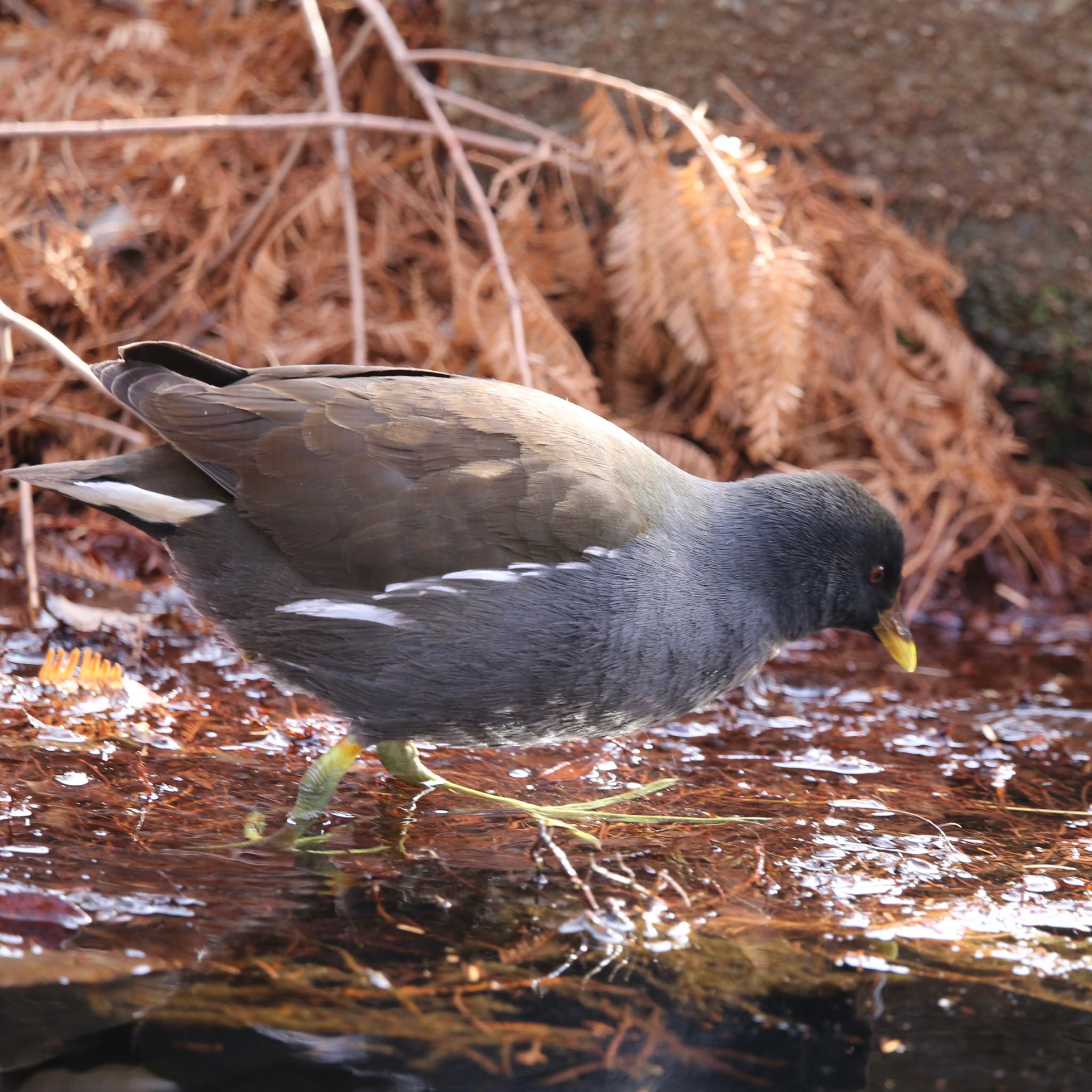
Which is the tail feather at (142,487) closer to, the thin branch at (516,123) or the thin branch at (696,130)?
the thin branch at (696,130)

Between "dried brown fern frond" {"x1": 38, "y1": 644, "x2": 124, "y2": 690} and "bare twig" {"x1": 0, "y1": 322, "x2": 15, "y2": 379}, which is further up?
"bare twig" {"x1": 0, "y1": 322, "x2": 15, "y2": 379}

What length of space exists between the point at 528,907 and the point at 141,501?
1.40 metres

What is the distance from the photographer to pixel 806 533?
11.5 feet

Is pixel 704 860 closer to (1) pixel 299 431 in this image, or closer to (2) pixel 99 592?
(1) pixel 299 431

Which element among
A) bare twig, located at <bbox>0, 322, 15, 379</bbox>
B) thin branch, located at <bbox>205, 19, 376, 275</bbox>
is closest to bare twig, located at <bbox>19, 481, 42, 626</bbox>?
bare twig, located at <bbox>0, 322, 15, 379</bbox>

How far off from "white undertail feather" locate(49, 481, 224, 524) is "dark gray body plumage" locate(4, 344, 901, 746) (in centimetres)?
1

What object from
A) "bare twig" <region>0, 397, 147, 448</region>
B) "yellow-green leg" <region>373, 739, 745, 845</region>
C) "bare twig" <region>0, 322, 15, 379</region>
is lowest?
"yellow-green leg" <region>373, 739, 745, 845</region>

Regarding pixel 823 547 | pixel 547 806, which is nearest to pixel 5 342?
pixel 547 806

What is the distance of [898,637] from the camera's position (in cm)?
376

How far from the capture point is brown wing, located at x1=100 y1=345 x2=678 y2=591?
307 centimetres

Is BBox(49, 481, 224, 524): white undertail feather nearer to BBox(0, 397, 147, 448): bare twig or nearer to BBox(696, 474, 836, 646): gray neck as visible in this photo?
BBox(696, 474, 836, 646): gray neck

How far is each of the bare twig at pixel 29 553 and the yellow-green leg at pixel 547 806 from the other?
132 centimetres

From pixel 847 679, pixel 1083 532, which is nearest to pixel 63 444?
pixel 847 679

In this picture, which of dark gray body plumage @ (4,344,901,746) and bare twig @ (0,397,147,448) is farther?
bare twig @ (0,397,147,448)
